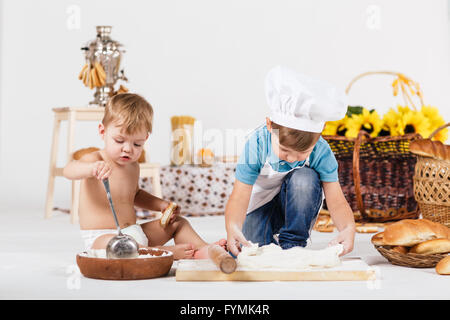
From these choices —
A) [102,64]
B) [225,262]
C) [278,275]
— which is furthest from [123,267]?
[102,64]

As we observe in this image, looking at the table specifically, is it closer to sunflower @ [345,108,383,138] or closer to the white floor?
sunflower @ [345,108,383,138]

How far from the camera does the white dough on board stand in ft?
4.47

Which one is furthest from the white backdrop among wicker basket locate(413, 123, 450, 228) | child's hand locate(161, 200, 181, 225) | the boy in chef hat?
the boy in chef hat

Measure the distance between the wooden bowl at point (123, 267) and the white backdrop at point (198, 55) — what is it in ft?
7.97

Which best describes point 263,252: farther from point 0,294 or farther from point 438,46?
point 438,46

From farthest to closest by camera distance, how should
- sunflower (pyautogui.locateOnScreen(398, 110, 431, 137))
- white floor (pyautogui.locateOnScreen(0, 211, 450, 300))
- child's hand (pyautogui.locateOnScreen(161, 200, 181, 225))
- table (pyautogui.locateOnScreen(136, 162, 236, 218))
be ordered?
table (pyautogui.locateOnScreen(136, 162, 236, 218)), sunflower (pyautogui.locateOnScreen(398, 110, 431, 137)), child's hand (pyautogui.locateOnScreen(161, 200, 181, 225)), white floor (pyautogui.locateOnScreen(0, 211, 450, 300))

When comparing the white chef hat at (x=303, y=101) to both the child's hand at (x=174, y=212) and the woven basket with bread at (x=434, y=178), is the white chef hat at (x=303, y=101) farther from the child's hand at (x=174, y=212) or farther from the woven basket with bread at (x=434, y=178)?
the woven basket with bread at (x=434, y=178)

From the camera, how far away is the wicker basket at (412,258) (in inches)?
58.1

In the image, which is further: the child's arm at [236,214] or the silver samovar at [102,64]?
the silver samovar at [102,64]

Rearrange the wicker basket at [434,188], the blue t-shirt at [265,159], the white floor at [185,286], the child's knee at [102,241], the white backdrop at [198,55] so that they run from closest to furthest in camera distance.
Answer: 1. the white floor at [185,286]
2. the blue t-shirt at [265,159]
3. the child's knee at [102,241]
4. the wicker basket at [434,188]
5. the white backdrop at [198,55]

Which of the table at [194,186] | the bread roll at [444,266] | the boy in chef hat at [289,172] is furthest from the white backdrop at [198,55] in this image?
the bread roll at [444,266]

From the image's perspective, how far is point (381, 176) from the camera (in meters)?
2.49

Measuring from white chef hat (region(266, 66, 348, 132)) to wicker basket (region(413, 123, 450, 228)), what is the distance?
627 mm

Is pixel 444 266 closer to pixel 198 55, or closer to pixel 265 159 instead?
pixel 265 159
